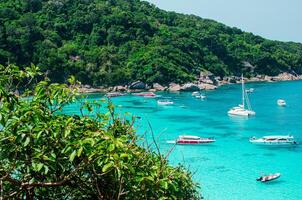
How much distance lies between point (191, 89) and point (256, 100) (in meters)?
12.7

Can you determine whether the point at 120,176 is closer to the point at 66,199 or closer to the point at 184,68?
the point at 66,199

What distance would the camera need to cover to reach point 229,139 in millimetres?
37469

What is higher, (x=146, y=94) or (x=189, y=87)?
(x=189, y=87)

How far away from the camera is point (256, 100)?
220 feet

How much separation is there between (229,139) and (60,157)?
1362 inches

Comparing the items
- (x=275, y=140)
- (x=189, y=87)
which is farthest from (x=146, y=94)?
(x=275, y=140)

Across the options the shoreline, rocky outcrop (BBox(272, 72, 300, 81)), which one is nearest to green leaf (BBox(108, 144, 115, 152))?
the shoreline

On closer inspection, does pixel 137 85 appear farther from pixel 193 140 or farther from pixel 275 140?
pixel 275 140

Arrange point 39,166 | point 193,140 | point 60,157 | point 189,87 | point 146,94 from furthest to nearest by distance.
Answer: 1. point 189,87
2. point 146,94
3. point 193,140
4. point 60,157
5. point 39,166

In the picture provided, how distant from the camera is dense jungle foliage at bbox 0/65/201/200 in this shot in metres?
3.62

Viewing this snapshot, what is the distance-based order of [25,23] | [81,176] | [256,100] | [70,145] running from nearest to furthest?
[70,145]
[81,176]
[256,100]
[25,23]

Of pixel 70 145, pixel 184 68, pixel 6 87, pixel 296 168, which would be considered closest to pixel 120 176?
pixel 70 145

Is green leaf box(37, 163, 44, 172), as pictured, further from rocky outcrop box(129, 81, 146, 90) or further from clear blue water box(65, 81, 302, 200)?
rocky outcrop box(129, 81, 146, 90)

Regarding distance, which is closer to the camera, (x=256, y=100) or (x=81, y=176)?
(x=81, y=176)
